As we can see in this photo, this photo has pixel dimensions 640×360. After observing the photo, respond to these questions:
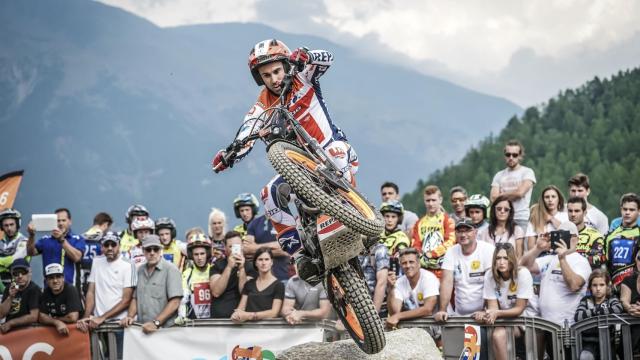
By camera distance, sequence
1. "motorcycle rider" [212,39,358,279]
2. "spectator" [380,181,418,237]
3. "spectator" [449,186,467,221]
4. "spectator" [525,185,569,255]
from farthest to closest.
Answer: "spectator" [380,181,418,237] → "spectator" [449,186,467,221] → "spectator" [525,185,569,255] → "motorcycle rider" [212,39,358,279]

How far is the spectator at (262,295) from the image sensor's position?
1338 cm

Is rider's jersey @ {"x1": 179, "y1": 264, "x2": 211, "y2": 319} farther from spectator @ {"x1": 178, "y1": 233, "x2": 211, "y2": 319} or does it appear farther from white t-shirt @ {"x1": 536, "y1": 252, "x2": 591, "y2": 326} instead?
white t-shirt @ {"x1": 536, "y1": 252, "x2": 591, "y2": 326}

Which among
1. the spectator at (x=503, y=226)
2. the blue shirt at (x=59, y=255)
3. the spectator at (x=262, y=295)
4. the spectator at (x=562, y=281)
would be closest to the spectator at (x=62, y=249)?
the blue shirt at (x=59, y=255)

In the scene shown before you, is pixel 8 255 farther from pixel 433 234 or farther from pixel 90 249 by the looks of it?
pixel 433 234

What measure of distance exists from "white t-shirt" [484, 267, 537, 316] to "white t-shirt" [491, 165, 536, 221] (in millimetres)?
2284

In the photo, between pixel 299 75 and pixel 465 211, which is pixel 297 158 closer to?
pixel 299 75

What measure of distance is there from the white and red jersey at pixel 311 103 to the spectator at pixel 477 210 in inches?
156

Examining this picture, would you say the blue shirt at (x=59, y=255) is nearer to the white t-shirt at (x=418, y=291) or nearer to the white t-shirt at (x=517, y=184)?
the white t-shirt at (x=418, y=291)

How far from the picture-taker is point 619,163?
58.1m

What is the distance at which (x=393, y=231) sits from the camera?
1406 cm

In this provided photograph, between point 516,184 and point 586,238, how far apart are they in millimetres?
1867

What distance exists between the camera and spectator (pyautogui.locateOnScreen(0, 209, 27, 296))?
15788mm

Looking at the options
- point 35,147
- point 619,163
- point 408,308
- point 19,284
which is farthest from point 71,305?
point 35,147

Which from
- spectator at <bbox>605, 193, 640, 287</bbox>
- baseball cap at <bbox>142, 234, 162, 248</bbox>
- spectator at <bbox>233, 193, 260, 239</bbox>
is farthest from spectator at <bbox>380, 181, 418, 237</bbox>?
baseball cap at <bbox>142, 234, 162, 248</bbox>
